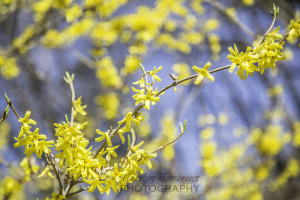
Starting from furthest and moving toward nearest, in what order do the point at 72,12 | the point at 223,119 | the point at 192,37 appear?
the point at 223,119
the point at 192,37
the point at 72,12

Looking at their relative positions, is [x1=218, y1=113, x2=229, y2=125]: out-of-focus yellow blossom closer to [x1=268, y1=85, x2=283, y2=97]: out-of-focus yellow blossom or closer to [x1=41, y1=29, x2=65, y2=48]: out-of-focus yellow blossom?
[x1=268, y1=85, x2=283, y2=97]: out-of-focus yellow blossom

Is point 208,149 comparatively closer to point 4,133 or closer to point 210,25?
point 210,25

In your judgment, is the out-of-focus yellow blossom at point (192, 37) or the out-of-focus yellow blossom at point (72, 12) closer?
the out-of-focus yellow blossom at point (72, 12)

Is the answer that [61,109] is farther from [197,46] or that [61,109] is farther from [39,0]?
[197,46]

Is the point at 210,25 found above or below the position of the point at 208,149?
above

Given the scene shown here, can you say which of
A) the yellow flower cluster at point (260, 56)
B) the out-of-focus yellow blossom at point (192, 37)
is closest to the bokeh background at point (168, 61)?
the out-of-focus yellow blossom at point (192, 37)

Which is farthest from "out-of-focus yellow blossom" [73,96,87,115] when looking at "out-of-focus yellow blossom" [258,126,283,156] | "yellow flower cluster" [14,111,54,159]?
"out-of-focus yellow blossom" [258,126,283,156]

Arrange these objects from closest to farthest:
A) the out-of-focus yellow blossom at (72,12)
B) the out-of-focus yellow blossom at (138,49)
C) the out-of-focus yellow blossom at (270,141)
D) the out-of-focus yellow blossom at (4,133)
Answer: the out-of-focus yellow blossom at (72,12), the out-of-focus yellow blossom at (138,49), the out-of-focus yellow blossom at (270,141), the out-of-focus yellow blossom at (4,133)

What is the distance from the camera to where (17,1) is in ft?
10.5

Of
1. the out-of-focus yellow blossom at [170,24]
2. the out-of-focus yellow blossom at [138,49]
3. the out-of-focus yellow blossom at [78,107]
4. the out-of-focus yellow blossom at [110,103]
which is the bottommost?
the out-of-focus yellow blossom at [78,107]

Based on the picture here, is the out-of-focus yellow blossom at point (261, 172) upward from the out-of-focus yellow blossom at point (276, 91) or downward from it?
downward

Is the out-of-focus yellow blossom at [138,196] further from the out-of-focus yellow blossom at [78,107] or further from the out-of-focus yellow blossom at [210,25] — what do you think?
the out-of-focus yellow blossom at [78,107]

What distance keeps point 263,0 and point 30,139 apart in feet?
13.3

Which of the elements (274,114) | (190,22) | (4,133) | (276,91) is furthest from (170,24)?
(4,133)
